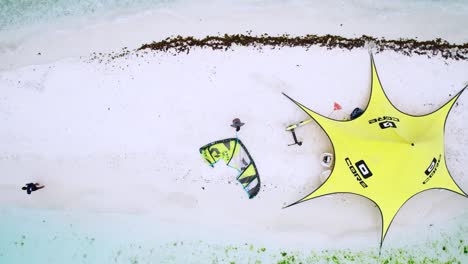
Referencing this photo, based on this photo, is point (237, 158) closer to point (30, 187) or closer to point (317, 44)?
point (317, 44)

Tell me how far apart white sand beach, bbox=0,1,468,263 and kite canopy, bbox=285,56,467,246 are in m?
0.55

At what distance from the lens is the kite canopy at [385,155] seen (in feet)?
19.4

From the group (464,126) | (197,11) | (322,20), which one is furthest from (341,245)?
(197,11)

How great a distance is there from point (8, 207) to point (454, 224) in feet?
25.6

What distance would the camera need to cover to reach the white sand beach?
6.93 m

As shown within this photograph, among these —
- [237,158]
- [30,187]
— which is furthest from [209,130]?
[30,187]

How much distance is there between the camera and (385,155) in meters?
5.91

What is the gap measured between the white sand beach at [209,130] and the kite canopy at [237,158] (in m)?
0.11

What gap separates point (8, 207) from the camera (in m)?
7.14

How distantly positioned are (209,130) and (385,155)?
285 cm

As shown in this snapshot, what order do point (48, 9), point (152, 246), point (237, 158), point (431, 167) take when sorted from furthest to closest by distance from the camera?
1. point (48, 9)
2. point (152, 246)
3. point (237, 158)
4. point (431, 167)

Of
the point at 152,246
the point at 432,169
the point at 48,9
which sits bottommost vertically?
the point at 432,169

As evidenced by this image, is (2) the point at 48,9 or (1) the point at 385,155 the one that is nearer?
(1) the point at 385,155

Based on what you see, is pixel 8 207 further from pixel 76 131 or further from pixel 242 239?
pixel 242 239
